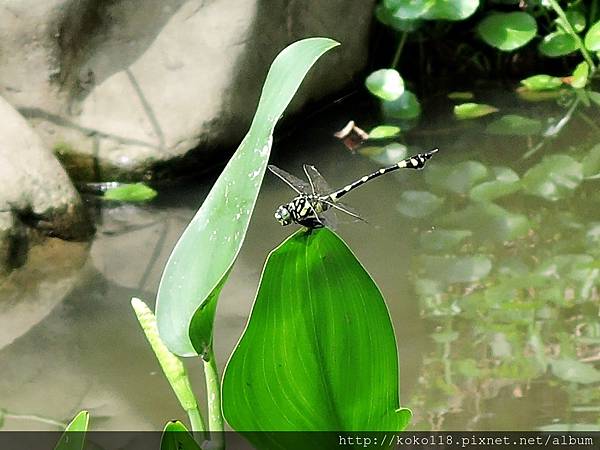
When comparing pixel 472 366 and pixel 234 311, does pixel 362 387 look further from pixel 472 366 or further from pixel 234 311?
pixel 234 311

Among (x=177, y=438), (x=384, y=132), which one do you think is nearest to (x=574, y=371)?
(x=177, y=438)

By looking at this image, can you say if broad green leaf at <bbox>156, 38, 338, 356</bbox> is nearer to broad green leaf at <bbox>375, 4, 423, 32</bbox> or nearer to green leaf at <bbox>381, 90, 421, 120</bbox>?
green leaf at <bbox>381, 90, 421, 120</bbox>

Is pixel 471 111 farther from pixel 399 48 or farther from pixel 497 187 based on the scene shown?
pixel 497 187

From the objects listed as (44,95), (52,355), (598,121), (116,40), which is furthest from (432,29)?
(52,355)

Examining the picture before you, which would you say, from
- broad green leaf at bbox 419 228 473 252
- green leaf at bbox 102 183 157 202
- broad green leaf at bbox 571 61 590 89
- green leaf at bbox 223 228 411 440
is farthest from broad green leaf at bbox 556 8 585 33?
green leaf at bbox 223 228 411 440

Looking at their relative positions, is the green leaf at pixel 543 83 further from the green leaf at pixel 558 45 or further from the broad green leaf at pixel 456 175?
the broad green leaf at pixel 456 175
